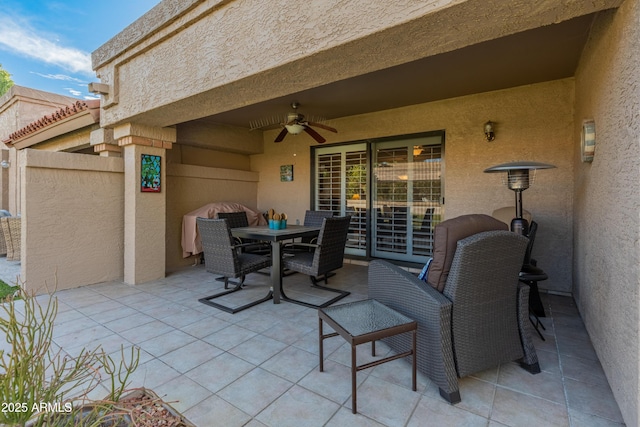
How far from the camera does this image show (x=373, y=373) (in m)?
2.33

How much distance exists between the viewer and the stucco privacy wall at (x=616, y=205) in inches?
65.6

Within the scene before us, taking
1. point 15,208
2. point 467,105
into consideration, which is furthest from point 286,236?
point 15,208

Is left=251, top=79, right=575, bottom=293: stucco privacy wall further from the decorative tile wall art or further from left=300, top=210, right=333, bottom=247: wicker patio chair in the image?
the decorative tile wall art

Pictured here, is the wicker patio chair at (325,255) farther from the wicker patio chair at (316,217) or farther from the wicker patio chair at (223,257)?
the wicker patio chair at (316,217)

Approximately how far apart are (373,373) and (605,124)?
2575 millimetres

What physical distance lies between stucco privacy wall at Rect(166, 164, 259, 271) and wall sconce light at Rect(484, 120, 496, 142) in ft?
16.7

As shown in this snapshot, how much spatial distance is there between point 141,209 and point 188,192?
1.40m

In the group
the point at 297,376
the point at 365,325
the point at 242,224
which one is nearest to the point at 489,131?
the point at 365,325

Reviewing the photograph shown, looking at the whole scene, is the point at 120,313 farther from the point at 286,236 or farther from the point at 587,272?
the point at 587,272

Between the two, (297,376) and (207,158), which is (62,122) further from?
(297,376)

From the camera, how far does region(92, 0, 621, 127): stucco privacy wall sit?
1979 mm

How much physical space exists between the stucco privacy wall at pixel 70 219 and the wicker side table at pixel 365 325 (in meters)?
3.75

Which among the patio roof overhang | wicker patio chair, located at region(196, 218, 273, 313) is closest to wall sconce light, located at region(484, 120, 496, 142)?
wicker patio chair, located at region(196, 218, 273, 313)

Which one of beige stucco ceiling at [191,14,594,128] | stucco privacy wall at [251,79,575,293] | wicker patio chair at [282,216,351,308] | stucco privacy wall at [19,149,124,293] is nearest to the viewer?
beige stucco ceiling at [191,14,594,128]
